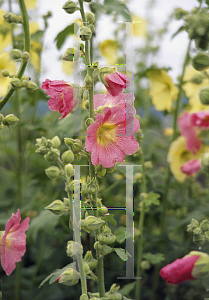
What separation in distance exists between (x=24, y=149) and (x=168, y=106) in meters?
0.45

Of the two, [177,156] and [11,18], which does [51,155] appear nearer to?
[11,18]

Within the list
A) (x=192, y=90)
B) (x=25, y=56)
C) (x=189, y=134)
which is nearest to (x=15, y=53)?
(x=25, y=56)

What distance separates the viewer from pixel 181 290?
91cm

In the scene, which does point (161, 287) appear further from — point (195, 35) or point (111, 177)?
point (195, 35)

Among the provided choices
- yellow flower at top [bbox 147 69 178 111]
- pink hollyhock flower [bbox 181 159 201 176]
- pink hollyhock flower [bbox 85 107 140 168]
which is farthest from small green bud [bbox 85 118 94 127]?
yellow flower at top [bbox 147 69 178 111]

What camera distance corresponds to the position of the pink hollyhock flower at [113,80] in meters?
0.39

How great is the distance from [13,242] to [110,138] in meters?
0.21

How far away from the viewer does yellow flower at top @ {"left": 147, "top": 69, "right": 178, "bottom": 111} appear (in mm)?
955

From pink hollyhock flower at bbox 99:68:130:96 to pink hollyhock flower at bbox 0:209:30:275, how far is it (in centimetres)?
Answer: 21

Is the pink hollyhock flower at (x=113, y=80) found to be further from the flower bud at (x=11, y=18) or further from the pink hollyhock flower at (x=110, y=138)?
the flower bud at (x=11, y=18)

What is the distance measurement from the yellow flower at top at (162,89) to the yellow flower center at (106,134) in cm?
56

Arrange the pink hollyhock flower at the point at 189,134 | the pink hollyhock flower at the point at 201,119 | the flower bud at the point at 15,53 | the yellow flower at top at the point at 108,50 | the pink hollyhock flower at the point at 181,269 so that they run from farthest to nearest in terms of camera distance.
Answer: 1. the yellow flower at top at the point at 108,50
2. the pink hollyhock flower at the point at 189,134
3. the pink hollyhock flower at the point at 201,119
4. the flower bud at the point at 15,53
5. the pink hollyhock flower at the point at 181,269

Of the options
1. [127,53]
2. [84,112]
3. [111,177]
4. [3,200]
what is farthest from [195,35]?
[3,200]

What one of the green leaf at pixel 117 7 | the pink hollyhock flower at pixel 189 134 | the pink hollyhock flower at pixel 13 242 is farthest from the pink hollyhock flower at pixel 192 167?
the pink hollyhock flower at pixel 13 242
